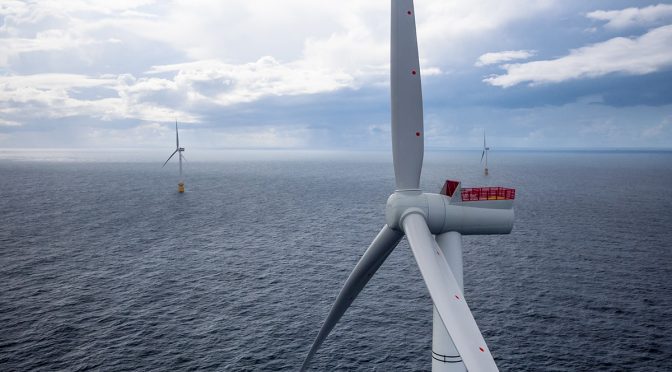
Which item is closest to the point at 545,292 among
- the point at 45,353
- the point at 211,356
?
the point at 211,356

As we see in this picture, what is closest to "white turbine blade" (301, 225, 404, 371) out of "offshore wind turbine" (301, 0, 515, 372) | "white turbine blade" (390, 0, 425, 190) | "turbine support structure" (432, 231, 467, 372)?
"offshore wind turbine" (301, 0, 515, 372)

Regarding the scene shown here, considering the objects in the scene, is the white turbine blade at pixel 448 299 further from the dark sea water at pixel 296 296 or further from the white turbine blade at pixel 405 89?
the dark sea water at pixel 296 296

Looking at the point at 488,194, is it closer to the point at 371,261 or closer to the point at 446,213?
the point at 446,213

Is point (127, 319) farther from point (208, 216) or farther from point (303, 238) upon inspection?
point (208, 216)

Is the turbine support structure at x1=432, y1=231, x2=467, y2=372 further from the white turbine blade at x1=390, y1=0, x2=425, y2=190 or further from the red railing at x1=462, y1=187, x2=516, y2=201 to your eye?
the white turbine blade at x1=390, y1=0, x2=425, y2=190

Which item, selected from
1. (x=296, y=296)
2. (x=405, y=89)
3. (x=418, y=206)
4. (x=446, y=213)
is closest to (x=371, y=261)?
(x=418, y=206)

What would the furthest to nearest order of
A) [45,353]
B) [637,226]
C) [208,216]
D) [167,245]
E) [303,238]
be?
1. [208,216]
2. [637,226]
3. [303,238]
4. [167,245]
5. [45,353]

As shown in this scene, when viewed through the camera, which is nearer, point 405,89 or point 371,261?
point 405,89
